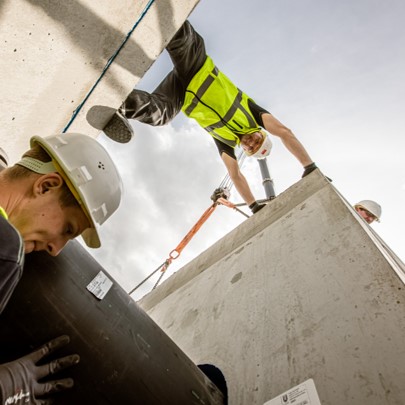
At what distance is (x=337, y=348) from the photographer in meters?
1.11

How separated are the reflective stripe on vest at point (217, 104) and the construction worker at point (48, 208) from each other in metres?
2.00

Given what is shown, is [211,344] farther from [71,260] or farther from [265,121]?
[265,121]

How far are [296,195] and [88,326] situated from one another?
168 cm

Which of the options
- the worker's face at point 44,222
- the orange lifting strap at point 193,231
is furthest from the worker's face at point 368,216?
the worker's face at point 44,222

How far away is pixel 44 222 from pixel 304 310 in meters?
1.17

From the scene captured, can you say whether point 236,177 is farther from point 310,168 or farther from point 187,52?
point 187,52

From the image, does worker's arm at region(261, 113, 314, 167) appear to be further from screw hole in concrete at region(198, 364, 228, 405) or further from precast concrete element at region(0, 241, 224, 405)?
precast concrete element at region(0, 241, 224, 405)

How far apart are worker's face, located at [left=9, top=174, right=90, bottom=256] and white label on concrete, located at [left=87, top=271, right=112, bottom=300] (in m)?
0.18

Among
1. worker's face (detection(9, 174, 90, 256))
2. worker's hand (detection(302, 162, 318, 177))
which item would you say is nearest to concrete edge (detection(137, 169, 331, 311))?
worker's hand (detection(302, 162, 318, 177))

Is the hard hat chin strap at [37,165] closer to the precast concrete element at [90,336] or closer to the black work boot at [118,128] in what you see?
the precast concrete element at [90,336]

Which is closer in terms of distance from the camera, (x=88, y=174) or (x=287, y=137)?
(x=88, y=174)

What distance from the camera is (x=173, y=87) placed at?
3.10 metres

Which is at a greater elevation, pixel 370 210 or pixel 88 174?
pixel 370 210

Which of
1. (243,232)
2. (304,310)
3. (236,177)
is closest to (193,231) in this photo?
(236,177)
